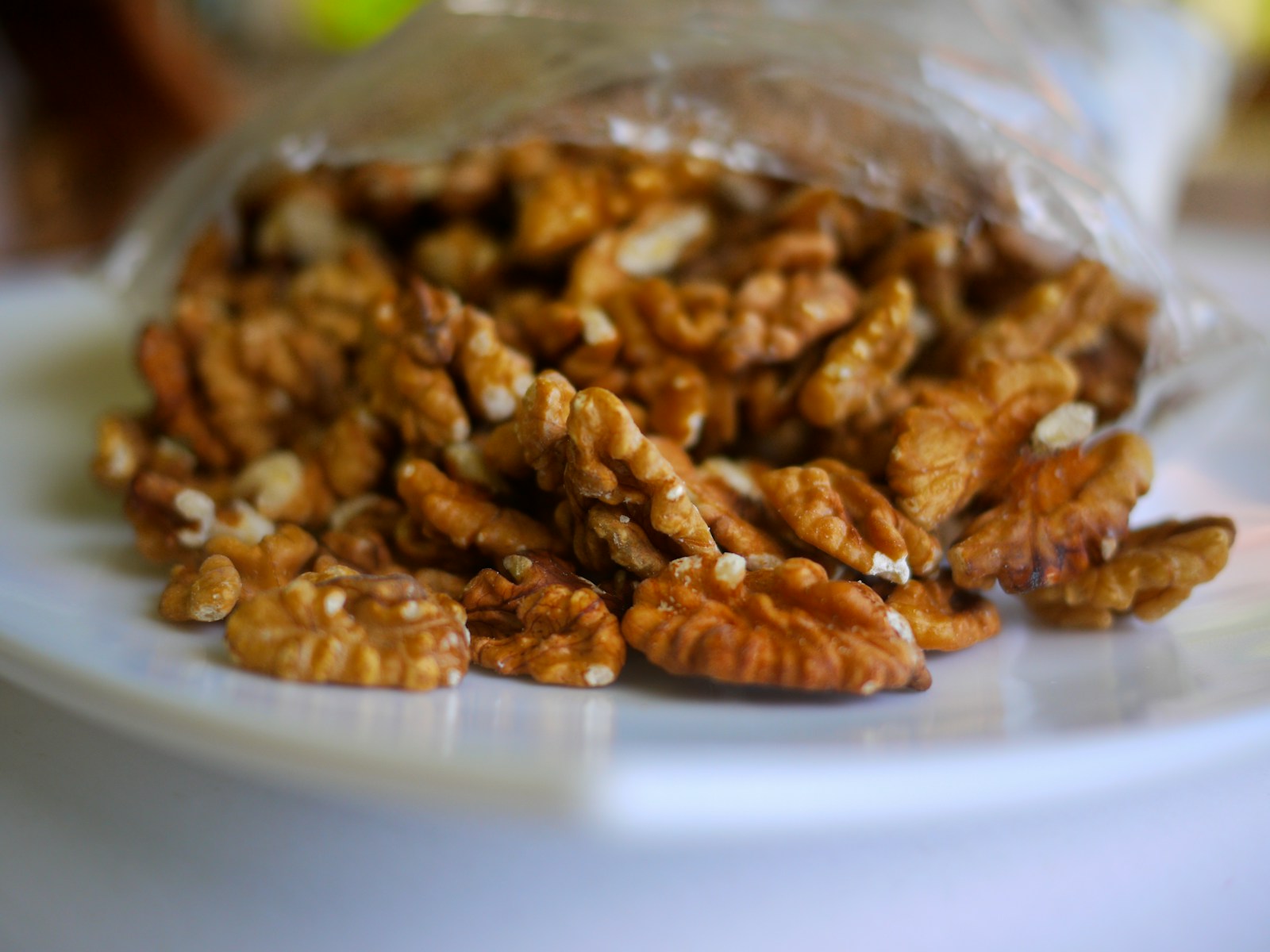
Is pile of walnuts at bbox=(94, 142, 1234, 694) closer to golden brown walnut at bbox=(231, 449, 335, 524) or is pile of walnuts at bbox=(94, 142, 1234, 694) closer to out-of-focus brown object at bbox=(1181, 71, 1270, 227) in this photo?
golden brown walnut at bbox=(231, 449, 335, 524)

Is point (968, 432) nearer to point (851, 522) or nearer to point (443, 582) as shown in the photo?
point (851, 522)

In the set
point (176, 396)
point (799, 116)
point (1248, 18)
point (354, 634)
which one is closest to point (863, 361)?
point (799, 116)

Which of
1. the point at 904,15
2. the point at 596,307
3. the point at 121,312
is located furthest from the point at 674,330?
the point at 121,312

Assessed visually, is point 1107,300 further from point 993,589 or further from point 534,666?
point 534,666

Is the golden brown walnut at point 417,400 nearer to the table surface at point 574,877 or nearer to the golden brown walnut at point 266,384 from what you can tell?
the golden brown walnut at point 266,384

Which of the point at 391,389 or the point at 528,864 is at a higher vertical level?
the point at 391,389
